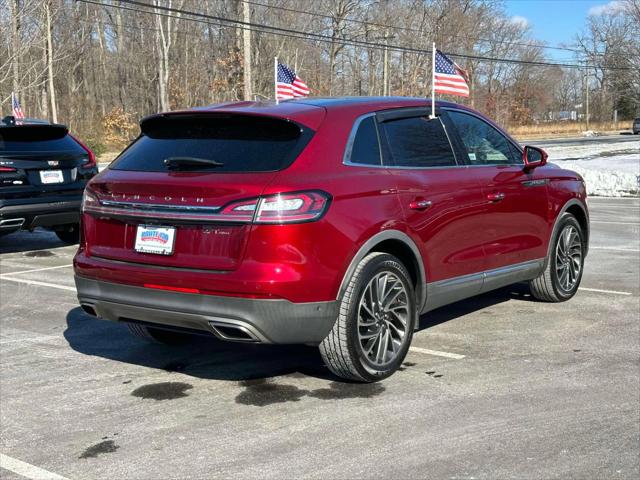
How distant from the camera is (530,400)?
440 cm

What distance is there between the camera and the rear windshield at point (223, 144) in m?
4.38

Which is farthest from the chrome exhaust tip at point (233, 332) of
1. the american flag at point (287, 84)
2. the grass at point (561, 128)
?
the grass at point (561, 128)

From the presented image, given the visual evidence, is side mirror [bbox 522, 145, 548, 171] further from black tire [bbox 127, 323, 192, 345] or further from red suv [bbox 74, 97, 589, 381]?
black tire [bbox 127, 323, 192, 345]

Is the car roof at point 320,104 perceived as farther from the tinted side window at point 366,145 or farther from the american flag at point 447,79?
the american flag at point 447,79

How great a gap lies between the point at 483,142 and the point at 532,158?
0.63 m

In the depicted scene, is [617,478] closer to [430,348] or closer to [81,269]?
[430,348]

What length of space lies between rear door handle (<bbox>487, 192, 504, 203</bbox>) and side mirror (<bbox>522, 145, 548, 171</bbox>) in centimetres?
56

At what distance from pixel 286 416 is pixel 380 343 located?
0.86 m

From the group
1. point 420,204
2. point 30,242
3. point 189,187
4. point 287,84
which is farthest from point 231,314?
point 287,84

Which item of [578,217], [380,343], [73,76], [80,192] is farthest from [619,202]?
[73,76]

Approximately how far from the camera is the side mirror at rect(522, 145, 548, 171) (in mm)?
6295

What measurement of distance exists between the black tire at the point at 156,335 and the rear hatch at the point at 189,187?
96cm

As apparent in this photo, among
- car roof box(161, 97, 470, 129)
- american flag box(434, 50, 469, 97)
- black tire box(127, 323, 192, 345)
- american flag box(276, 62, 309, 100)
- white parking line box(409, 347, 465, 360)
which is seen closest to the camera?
car roof box(161, 97, 470, 129)

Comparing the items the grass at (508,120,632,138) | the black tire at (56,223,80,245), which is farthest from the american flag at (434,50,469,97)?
the grass at (508,120,632,138)
